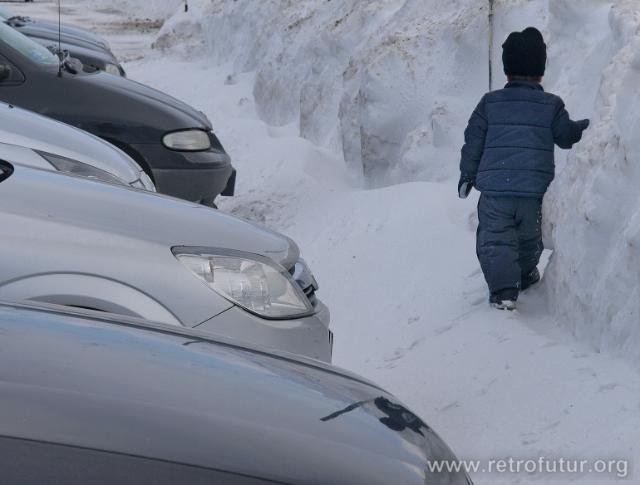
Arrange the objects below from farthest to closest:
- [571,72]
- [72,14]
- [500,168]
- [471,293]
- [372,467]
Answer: [72,14], [571,72], [471,293], [500,168], [372,467]

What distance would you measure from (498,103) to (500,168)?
1.13 ft

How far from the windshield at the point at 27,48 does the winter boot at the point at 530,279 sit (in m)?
4.02

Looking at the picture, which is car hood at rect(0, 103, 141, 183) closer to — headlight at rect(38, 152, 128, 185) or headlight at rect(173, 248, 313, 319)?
headlight at rect(38, 152, 128, 185)

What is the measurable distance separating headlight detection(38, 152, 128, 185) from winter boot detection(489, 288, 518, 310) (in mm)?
1953

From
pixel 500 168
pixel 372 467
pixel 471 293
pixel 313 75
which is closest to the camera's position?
pixel 372 467

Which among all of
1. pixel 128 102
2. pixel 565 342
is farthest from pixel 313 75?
pixel 565 342

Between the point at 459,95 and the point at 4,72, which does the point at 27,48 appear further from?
the point at 459,95

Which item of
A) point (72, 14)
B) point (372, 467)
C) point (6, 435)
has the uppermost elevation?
→ point (6, 435)

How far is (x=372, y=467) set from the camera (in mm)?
2355

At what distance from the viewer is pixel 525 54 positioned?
6309 millimetres

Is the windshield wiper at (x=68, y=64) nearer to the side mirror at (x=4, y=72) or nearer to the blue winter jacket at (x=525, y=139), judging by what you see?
the side mirror at (x=4, y=72)

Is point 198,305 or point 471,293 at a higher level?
point 198,305

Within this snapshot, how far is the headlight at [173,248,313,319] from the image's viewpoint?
416 cm

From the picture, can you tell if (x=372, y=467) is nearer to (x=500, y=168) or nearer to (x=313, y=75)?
(x=500, y=168)
